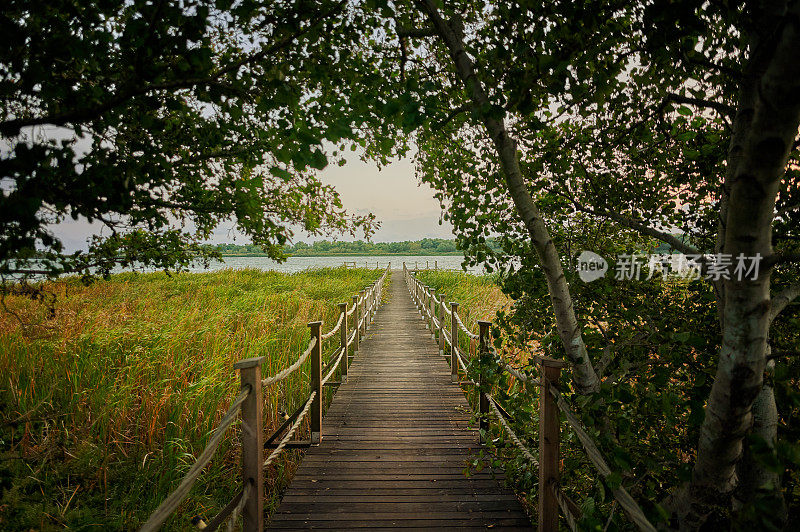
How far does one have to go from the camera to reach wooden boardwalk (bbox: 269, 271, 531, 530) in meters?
2.72

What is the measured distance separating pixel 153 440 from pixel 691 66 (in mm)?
5288

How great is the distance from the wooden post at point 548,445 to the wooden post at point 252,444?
1.75 m

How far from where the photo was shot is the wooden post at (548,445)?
6.91ft

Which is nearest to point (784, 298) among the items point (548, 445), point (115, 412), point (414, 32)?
point (548, 445)

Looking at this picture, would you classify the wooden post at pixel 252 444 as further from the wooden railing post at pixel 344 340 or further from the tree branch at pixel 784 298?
the wooden railing post at pixel 344 340

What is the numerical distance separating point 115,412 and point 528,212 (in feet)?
15.4

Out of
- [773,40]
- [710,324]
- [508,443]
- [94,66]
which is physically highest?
[94,66]

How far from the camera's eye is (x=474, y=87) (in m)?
1.79

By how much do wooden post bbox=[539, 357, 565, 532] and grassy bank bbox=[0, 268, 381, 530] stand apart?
2708 millimetres

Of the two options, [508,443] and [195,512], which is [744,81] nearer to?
[508,443]

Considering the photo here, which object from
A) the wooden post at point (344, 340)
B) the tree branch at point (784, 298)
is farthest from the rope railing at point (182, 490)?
the wooden post at point (344, 340)

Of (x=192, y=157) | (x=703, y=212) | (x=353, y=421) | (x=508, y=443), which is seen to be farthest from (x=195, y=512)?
(x=703, y=212)

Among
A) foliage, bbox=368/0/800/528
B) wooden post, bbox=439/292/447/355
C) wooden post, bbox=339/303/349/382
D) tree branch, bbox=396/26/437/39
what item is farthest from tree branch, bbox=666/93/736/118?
wooden post, bbox=439/292/447/355

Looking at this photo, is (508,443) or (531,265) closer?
(531,265)
